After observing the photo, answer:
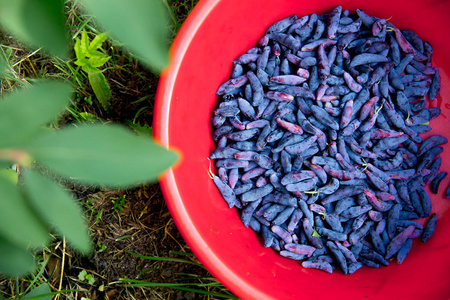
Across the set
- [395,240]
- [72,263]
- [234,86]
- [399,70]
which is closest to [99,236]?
[72,263]

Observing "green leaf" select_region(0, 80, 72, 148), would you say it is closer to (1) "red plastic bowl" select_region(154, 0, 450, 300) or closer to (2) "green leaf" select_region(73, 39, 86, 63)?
(1) "red plastic bowl" select_region(154, 0, 450, 300)

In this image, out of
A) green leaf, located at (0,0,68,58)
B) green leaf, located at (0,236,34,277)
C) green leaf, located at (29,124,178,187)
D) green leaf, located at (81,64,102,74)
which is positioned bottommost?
green leaf, located at (81,64,102,74)

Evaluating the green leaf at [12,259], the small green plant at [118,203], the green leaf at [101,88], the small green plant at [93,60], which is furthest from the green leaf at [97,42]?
the green leaf at [12,259]

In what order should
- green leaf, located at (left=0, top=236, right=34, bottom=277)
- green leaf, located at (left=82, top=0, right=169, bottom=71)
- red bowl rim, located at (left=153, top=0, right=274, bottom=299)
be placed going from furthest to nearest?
red bowl rim, located at (left=153, top=0, right=274, bottom=299)
green leaf, located at (left=0, top=236, right=34, bottom=277)
green leaf, located at (left=82, top=0, right=169, bottom=71)

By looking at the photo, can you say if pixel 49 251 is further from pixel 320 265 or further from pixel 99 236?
pixel 320 265

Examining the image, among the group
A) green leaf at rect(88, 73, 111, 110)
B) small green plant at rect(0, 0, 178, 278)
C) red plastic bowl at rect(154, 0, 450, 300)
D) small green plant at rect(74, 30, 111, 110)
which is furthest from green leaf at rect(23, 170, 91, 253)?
green leaf at rect(88, 73, 111, 110)

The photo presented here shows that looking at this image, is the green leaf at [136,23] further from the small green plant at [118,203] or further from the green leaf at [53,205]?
the small green plant at [118,203]

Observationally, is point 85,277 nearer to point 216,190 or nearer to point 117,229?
point 117,229
